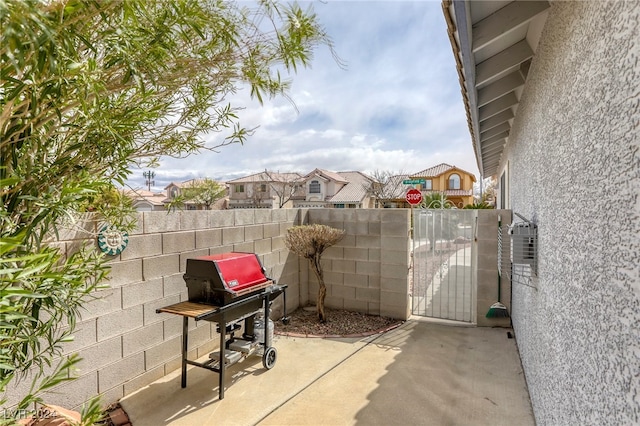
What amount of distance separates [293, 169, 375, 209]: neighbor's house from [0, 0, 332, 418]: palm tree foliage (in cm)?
3697

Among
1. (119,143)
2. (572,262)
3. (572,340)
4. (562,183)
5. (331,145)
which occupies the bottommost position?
(572,340)

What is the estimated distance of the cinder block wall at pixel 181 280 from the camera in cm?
389

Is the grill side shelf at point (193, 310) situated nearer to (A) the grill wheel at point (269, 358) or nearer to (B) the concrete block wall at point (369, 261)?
(A) the grill wheel at point (269, 358)

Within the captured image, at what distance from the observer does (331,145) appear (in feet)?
96.9

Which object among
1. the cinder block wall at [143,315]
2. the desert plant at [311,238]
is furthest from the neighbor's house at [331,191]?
the cinder block wall at [143,315]

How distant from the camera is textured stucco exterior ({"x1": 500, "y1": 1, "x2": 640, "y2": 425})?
141cm

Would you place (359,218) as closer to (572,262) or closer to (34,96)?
(572,262)

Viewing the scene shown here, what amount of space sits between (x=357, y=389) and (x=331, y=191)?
37.9 m

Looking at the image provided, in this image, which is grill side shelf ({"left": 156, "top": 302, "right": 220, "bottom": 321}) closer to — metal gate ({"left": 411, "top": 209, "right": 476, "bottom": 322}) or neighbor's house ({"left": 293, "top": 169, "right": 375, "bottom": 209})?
metal gate ({"left": 411, "top": 209, "right": 476, "bottom": 322})

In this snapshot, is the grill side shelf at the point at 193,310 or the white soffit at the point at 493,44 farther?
the grill side shelf at the point at 193,310

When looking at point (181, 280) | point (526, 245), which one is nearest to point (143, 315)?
point (181, 280)

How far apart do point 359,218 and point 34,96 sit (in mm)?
6160

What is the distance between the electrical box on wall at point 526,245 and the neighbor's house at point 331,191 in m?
36.2

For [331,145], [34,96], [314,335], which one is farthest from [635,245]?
[331,145]
